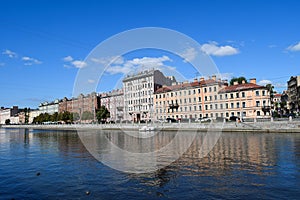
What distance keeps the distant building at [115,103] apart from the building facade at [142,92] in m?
6.23

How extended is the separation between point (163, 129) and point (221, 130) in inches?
776

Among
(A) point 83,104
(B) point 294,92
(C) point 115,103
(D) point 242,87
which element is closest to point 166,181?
(D) point 242,87

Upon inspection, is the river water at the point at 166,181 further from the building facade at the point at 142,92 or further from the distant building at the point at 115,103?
the distant building at the point at 115,103

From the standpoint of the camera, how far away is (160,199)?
508 inches

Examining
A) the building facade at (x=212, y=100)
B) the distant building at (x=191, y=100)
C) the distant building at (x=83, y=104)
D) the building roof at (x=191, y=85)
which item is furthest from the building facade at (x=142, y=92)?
the distant building at (x=83, y=104)

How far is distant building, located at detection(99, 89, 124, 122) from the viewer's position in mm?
132938

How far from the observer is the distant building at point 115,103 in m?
133

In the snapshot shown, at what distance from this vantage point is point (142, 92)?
118 meters

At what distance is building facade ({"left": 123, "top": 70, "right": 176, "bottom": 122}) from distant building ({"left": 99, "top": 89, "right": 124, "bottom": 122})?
623cm

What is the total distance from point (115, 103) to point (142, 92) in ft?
84.9

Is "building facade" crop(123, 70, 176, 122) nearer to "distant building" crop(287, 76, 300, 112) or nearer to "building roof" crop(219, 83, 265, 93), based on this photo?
"building roof" crop(219, 83, 265, 93)

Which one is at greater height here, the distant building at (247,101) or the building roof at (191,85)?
the building roof at (191,85)

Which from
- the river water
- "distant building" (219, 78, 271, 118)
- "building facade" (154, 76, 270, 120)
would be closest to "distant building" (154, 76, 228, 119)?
"building facade" (154, 76, 270, 120)

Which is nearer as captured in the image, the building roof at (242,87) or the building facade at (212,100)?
the building facade at (212,100)
